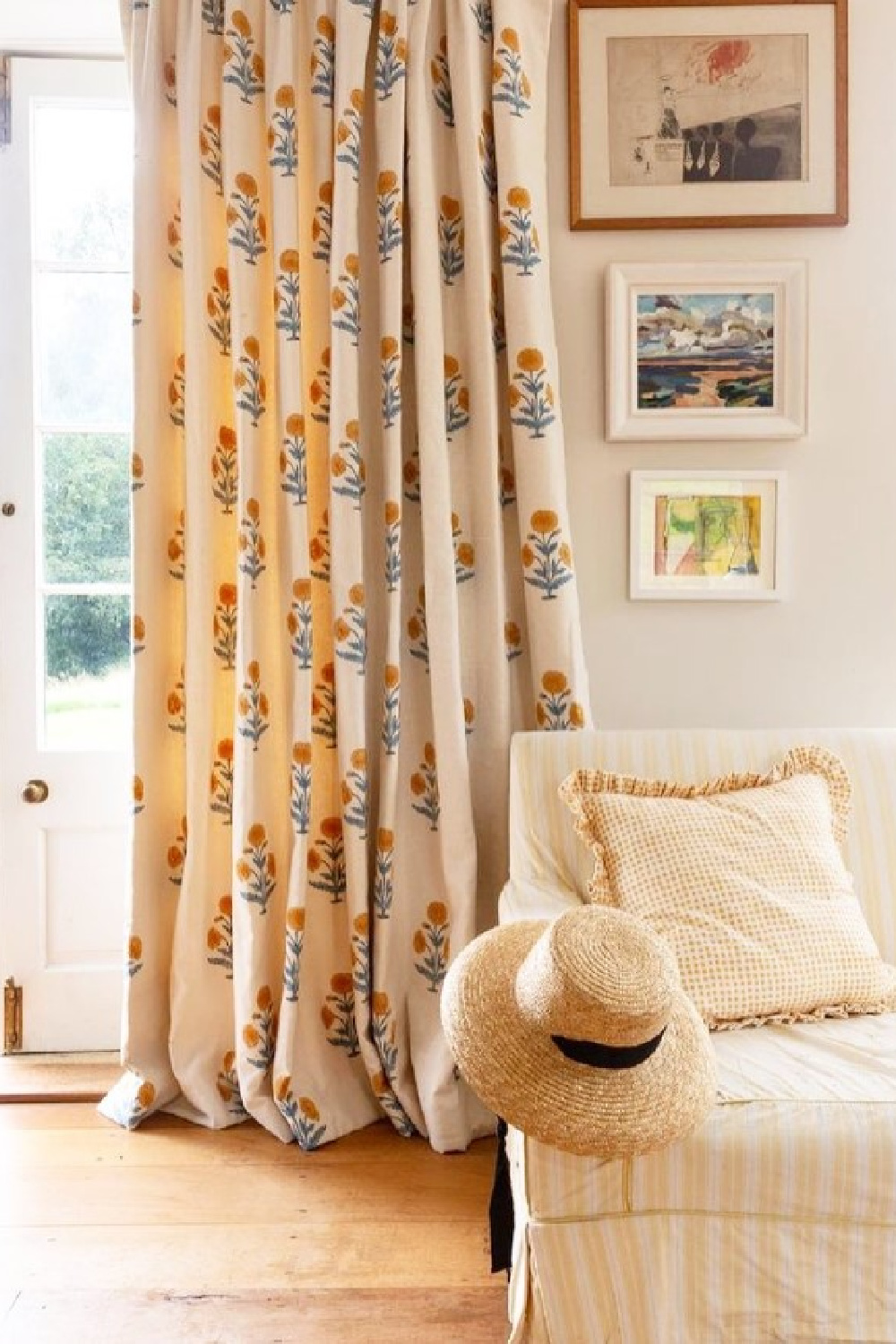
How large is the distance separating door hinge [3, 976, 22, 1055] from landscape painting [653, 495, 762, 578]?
182cm

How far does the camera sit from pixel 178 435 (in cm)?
211

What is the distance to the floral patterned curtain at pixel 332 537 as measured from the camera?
1971 millimetres

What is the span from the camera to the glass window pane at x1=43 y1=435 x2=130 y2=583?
7.73ft

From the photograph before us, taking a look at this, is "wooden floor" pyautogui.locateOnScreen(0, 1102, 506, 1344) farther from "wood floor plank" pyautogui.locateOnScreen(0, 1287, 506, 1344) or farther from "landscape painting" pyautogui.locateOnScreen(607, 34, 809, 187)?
"landscape painting" pyautogui.locateOnScreen(607, 34, 809, 187)

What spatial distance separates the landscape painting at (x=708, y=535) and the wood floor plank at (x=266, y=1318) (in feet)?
4.74

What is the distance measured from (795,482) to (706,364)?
0.32 metres

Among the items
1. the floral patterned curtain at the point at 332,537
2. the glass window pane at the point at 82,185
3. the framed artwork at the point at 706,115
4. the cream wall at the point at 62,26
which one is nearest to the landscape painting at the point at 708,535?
the floral patterned curtain at the point at 332,537

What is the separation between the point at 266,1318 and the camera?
1521 mm

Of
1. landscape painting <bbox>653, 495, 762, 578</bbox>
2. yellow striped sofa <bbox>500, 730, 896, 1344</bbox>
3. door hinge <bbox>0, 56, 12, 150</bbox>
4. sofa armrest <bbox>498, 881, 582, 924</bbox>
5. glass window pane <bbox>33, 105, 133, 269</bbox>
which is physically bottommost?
yellow striped sofa <bbox>500, 730, 896, 1344</bbox>

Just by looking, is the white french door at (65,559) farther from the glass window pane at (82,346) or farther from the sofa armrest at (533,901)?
the sofa armrest at (533,901)

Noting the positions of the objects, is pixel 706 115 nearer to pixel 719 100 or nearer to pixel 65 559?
pixel 719 100

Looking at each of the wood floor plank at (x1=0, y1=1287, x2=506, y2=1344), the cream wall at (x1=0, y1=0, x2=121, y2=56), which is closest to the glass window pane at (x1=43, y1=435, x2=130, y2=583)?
the cream wall at (x1=0, y1=0, x2=121, y2=56)

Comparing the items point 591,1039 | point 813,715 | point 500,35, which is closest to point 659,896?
point 591,1039

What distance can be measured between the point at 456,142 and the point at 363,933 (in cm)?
161
